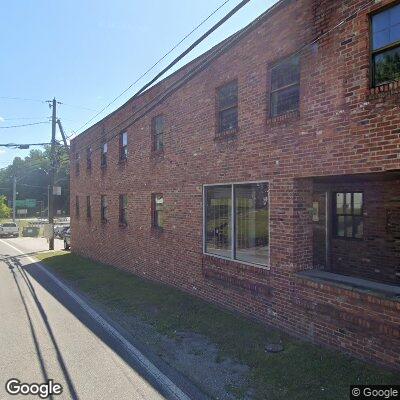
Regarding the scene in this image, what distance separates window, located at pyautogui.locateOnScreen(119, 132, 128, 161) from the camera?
1628 cm

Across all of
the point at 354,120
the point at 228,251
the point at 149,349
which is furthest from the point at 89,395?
the point at 354,120

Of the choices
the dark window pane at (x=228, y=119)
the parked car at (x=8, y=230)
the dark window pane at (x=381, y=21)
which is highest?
the dark window pane at (x=381, y=21)

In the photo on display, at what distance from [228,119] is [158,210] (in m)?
4.89

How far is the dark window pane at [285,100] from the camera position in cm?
779

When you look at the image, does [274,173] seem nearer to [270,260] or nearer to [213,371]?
[270,260]

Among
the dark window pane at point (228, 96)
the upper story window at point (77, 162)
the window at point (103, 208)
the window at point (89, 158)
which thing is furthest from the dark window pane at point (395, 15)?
the upper story window at point (77, 162)

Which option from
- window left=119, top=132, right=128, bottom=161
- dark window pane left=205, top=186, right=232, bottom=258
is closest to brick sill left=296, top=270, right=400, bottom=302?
dark window pane left=205, top=186, right=232, bottom=258

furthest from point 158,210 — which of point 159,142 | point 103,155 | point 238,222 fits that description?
point 103,155

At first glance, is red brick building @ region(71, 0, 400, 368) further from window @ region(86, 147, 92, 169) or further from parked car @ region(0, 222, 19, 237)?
parked car @ region(0, 222, 19, 237)

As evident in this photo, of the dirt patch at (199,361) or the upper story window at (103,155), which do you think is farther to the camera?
the upper story window at (103,155)

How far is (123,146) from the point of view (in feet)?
54.5

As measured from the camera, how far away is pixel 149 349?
7.09 meters

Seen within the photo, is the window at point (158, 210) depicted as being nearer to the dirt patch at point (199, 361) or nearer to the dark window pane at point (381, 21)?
the dirt patch at point (199, 361)

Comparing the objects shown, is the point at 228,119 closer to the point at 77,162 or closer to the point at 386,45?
the point at 386,45
